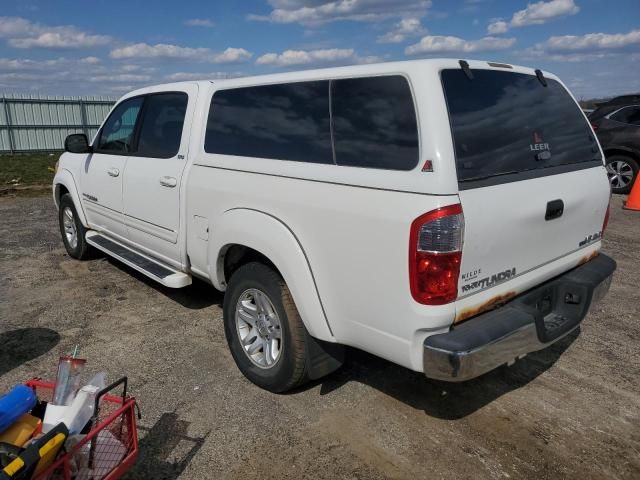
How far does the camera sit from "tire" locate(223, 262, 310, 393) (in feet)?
9.96

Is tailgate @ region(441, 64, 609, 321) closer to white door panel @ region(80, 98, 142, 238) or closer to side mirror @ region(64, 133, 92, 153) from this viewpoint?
white door panel @ region(80, 98, 142, 238)

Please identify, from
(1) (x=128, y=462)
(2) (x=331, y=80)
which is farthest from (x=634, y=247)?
(1) (x=128, y=462)

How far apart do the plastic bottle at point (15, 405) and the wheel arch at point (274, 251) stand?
1.36 meters

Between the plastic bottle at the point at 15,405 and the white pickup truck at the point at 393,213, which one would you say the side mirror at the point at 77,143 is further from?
the plastic bottle at the point at 15,405

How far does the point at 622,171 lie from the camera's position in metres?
10.3

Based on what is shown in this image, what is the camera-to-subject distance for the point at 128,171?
15.0 feet

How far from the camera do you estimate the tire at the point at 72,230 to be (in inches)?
233

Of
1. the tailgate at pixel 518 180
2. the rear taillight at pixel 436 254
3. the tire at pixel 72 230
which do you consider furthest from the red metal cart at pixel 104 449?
the tire at pixel 72 230

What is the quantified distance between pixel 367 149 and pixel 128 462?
1.85m

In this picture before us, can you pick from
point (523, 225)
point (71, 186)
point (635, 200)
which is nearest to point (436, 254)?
point (523, 225)

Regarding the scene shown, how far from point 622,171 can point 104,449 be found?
425 inches

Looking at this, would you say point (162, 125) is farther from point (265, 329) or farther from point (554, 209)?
point (554, 209)

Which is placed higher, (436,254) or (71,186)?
(436,254)

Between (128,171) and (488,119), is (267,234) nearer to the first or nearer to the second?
(488,119)
